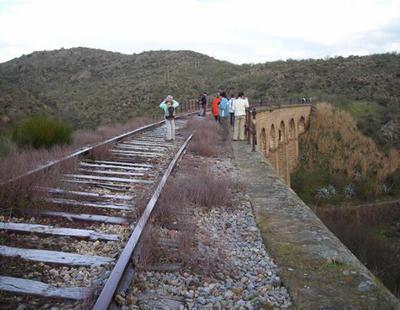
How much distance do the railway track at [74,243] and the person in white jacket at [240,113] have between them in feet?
22.7

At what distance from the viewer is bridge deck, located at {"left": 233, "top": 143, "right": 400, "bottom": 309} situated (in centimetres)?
307

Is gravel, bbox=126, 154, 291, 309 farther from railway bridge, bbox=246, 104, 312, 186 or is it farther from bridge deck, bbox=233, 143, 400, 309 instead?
railway bridge, bbox=246, 104, 312, 186

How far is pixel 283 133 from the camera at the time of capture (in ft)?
108

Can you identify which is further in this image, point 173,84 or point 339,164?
point 173,84

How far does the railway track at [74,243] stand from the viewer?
9.27ft

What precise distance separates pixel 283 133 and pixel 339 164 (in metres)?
5.16

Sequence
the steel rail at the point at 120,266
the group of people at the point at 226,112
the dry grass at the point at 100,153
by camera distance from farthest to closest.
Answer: the group of people at the point at 226,112
the dry grass at the point at 100,153
the steel rail at the point at 120,266

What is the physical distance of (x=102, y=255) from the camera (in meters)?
3.67

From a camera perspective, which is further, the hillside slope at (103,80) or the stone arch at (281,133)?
the hillside slope at (103,80)

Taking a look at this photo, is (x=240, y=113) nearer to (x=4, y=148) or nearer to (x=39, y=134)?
(x=39, y=134)

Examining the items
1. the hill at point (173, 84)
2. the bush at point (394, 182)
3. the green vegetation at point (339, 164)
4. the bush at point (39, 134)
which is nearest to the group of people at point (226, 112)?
the bush at point (39, 134)

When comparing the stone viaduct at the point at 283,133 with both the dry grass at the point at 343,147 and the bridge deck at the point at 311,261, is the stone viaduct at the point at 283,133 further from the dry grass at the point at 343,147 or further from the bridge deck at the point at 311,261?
the bridge deck at the point at 311,261

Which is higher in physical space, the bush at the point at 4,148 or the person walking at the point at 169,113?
the person walking at the point at 169,113

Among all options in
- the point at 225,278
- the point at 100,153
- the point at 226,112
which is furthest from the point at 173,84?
the point at 225,278
